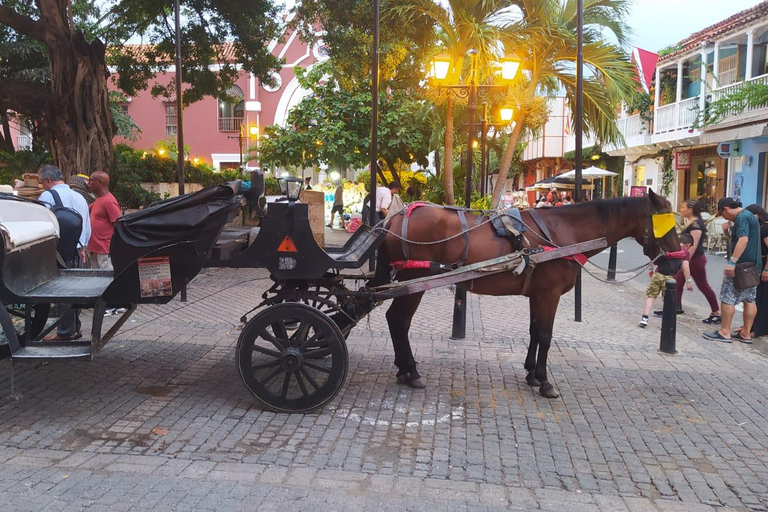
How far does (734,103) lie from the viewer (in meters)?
20.2

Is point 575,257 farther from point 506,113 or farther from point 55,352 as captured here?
point 506,113

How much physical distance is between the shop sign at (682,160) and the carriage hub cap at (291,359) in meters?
24.5

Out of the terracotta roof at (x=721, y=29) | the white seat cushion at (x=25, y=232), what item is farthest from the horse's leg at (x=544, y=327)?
the terracotta roof at (x=721, y=29)

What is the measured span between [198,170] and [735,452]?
15.1 m

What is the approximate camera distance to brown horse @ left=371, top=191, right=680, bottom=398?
5.56m

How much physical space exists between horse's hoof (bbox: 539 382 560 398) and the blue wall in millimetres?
18468

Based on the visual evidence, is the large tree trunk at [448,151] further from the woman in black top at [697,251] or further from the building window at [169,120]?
the building window at [169,120]

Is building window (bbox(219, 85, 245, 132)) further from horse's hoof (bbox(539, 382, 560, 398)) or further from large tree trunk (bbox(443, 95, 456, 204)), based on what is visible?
horse's hoof (bbox(539, 382, 560, 398))

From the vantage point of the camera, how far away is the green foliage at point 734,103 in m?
18.6

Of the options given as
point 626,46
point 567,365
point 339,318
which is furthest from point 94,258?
point 626,46

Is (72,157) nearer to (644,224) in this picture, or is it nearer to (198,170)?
(198,170)

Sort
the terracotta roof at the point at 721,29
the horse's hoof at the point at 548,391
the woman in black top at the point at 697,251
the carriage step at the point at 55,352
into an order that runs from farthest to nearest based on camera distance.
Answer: the terracotta roof at the point at 721,29 < the woman in black top at the point at 697,251 < the horse's hoof at the point at 548,391 < the carriage step at the point at 55,352

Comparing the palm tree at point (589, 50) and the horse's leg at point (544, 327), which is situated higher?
the palm tree at point (589, 50)

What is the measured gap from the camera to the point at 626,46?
518 inches
